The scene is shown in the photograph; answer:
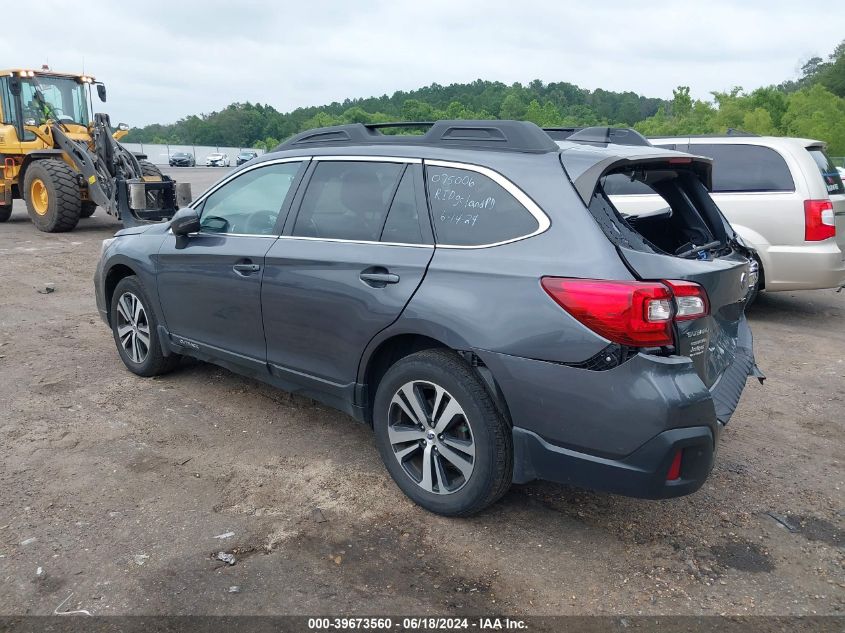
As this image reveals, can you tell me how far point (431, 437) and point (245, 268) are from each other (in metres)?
1.61

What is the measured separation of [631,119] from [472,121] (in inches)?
3974

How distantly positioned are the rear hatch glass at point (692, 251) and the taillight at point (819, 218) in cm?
341

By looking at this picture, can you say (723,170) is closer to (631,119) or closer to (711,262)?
(711,262)

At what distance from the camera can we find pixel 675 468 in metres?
2.83

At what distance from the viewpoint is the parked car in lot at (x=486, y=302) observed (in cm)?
284

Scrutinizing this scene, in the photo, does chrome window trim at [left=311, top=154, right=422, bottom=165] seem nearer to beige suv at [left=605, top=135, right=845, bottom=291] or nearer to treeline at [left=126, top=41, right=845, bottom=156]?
beige suv at [left=605, top=135, right=845, bottom=291]

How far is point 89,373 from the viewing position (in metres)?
5.46

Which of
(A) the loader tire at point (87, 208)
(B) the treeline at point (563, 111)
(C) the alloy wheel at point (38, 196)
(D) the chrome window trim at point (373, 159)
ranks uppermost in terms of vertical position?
(B) the treeline at point (563, 111)

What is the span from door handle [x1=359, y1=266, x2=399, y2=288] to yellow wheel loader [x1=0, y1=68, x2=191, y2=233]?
375 inches

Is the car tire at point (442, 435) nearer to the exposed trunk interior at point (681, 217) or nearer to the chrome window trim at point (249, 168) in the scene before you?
the exposed trunk interior at point (681, 217)

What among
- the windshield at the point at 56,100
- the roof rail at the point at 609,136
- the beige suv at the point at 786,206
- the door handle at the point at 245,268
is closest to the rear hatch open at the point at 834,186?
the beige suv at the point at 786,206

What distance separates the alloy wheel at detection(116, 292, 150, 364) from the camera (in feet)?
17.1

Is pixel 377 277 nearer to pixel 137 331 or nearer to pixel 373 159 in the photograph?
pixel 373 159

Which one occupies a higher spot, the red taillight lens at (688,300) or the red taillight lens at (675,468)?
the red taillight lens at (688,300)
